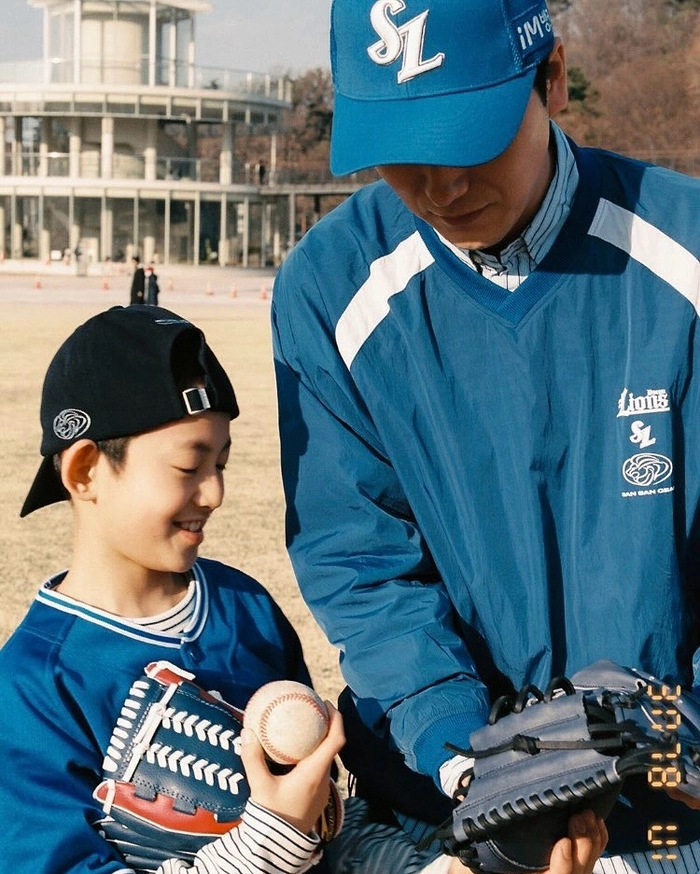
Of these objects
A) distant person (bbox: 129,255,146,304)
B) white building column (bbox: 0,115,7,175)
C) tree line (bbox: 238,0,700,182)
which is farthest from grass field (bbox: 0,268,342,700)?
white building column (bbox: 0,115,7,175)

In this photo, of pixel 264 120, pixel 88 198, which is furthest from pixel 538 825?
pixel 264 120

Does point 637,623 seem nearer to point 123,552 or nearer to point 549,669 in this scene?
point 549,669

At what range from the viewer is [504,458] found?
2516 mm

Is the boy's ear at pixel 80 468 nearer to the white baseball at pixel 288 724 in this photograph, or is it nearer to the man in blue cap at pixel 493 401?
the man in blue cap at pixel 493 401

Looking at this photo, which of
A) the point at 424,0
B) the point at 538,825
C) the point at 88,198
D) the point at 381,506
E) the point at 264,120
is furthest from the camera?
the point at 264,120

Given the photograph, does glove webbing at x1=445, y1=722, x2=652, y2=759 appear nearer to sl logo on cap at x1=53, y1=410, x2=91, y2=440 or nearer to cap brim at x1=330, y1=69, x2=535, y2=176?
cap brim at x1=330, y1=69, x2=535, y2=176

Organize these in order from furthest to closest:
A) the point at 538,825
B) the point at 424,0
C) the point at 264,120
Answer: the point at 264,120 → the point at 424,0 → the point at 538,825

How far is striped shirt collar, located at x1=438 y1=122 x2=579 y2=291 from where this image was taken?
102 inches

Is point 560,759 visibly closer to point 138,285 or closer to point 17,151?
point 138,285

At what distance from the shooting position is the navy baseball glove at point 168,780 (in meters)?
2.51

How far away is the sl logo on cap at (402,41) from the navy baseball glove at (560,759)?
1.05 metres

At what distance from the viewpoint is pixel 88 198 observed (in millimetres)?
60969

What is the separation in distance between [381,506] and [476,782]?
61 centimetres

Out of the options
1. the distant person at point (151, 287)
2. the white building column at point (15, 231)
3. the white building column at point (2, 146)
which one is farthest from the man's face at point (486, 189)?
the white building column at point (2, 146)
